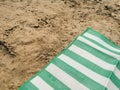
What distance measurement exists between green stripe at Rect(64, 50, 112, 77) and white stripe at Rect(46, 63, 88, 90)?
31 cm

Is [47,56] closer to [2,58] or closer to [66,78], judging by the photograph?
[2,58]

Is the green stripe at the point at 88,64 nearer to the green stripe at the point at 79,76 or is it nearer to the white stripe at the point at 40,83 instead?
the green stripe at the point at 79,76

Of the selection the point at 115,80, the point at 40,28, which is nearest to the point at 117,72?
the point at 115,80

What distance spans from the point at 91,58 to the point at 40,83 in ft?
2.78

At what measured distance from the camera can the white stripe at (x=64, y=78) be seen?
2.93m

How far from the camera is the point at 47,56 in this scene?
4172 millimetres

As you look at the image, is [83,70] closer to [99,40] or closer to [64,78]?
[64,78]

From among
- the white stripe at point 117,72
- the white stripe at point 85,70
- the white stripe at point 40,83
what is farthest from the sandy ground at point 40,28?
the white stripe at point 117,72

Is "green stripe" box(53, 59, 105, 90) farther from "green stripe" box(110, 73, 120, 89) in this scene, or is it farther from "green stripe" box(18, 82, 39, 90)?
"green stripe" box(18, 82, 39, 90)

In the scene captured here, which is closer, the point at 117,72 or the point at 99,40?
the point at 117,72

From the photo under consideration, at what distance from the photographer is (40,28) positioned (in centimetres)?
481

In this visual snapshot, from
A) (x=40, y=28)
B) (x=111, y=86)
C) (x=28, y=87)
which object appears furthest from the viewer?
(x=40, y=28)

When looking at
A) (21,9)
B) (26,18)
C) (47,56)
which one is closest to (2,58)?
(47,56)

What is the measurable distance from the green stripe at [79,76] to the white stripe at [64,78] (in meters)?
0.05
